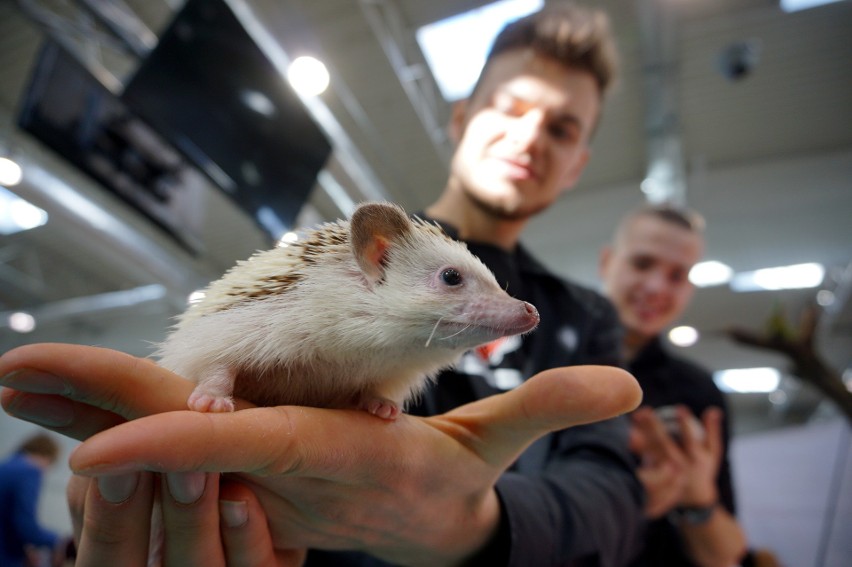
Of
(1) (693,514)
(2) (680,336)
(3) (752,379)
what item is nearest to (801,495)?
(3) (752,379)

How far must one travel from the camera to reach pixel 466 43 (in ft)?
5.26

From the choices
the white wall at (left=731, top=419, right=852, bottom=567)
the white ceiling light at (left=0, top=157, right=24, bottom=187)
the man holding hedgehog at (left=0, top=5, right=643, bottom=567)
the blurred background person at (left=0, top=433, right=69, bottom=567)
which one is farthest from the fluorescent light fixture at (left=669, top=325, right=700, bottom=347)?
the white ceiling light at (left=0, top=157, right=24, bottom=187)

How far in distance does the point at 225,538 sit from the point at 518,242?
946 millimetres

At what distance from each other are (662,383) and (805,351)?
279cm

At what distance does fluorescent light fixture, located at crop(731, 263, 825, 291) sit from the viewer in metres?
4.91

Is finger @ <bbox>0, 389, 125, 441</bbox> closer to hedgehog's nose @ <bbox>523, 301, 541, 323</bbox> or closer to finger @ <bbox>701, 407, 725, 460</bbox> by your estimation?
hedgehog's nose @ <bbox>523, 301, 541, 323</bbox>

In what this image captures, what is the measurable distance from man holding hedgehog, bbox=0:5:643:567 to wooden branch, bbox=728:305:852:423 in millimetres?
2411

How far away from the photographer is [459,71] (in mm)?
1586

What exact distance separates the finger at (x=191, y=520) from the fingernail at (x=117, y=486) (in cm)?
5

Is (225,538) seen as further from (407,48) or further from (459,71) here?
(407,48)

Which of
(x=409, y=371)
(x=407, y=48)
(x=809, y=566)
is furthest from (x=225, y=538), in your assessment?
(x=809, y=566)

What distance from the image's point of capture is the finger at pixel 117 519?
900 millimetres

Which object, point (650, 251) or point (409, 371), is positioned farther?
point (650, 251)

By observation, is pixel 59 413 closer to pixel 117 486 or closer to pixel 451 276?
pixel 117 486
